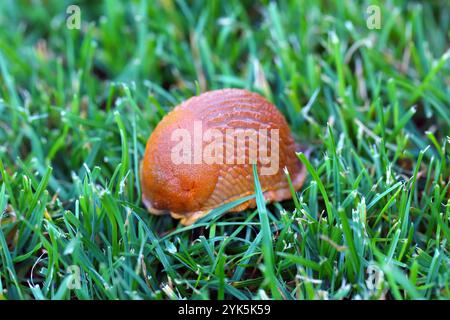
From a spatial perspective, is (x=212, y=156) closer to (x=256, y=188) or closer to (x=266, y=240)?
(x=256, y=188)

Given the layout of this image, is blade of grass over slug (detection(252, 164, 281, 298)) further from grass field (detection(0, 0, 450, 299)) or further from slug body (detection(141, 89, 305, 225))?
slug body (detection(141, 89, 305, 225))

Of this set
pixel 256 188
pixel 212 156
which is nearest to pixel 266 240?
pixel 256 188

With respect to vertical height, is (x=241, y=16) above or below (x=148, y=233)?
above

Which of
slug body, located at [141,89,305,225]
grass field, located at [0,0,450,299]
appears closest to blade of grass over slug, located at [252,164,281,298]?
grass field, located at [0,0,450,299]

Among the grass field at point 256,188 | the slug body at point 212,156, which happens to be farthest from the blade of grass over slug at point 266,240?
the slug body at point 212,156
